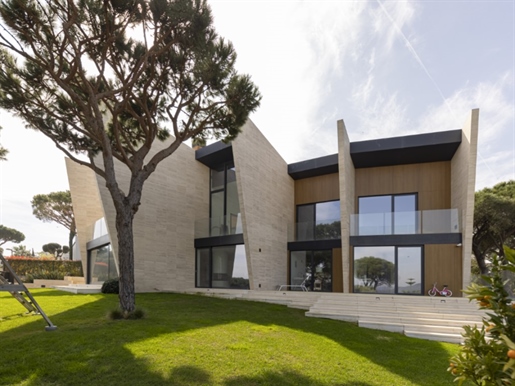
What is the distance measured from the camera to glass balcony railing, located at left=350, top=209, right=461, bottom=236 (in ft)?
51.1

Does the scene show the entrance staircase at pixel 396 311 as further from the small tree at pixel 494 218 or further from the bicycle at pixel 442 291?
the small tree at pixel 494 218

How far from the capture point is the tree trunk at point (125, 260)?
9.30 m

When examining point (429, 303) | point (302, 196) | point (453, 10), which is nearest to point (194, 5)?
point (453, 10)

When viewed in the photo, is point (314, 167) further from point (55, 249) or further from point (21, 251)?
point (21, 251)

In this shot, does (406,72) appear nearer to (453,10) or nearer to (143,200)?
(453,10)

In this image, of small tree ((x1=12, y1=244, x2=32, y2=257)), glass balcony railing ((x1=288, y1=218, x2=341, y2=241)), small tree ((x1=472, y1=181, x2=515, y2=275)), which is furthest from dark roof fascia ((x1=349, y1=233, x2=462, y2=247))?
small tree ((x1=12, y1=244, x2=32, y2=257))

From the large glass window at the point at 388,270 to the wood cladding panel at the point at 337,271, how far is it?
1.52m

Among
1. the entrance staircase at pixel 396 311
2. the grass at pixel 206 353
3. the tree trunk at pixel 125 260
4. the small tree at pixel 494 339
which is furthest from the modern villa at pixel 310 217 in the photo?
the small tree at pixel 494 339

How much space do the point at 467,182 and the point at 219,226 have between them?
465 inches

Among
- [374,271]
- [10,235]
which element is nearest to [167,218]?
[374,271]

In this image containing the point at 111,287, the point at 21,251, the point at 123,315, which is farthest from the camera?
the point at 21,251

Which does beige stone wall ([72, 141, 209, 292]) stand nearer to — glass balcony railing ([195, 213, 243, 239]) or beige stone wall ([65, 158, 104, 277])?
glass balcony railing ([195, 213, 243, 239])

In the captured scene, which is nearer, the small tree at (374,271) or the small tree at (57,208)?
the small tree at (374,271)

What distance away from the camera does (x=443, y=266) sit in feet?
49.9
